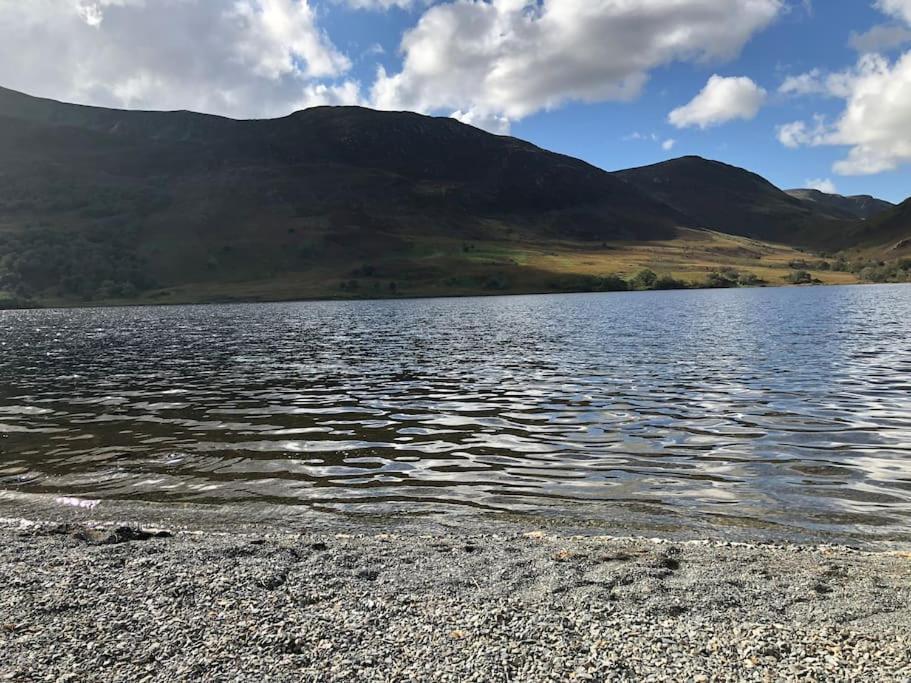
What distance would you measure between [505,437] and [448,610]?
12.4m

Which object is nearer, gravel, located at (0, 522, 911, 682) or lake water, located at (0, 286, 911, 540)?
gravel, located at (0, 522, 911, 682)

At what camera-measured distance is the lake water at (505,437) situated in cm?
1459

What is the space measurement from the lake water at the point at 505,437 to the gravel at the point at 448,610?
2626 mm

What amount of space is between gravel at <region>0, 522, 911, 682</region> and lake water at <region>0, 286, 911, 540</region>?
8.62ft

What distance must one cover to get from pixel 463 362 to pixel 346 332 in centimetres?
3648

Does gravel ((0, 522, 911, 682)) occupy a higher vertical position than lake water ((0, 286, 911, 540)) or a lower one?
higher

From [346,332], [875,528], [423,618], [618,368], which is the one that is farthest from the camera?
[346,332]

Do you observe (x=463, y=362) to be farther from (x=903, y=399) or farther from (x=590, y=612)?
(x=590, y=612)

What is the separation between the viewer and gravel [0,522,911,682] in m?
7.17

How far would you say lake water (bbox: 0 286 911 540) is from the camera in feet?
47.9

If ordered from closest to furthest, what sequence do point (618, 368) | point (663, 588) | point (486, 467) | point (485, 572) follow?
point (663, 588) → point (485, 572) → point (486, 467) → point (618, 368)

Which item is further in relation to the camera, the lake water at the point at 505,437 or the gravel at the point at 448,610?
the lake water at the point at 505,437

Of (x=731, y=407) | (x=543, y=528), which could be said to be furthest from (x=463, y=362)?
(x=543, y=528)

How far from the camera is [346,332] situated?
3009 inches
